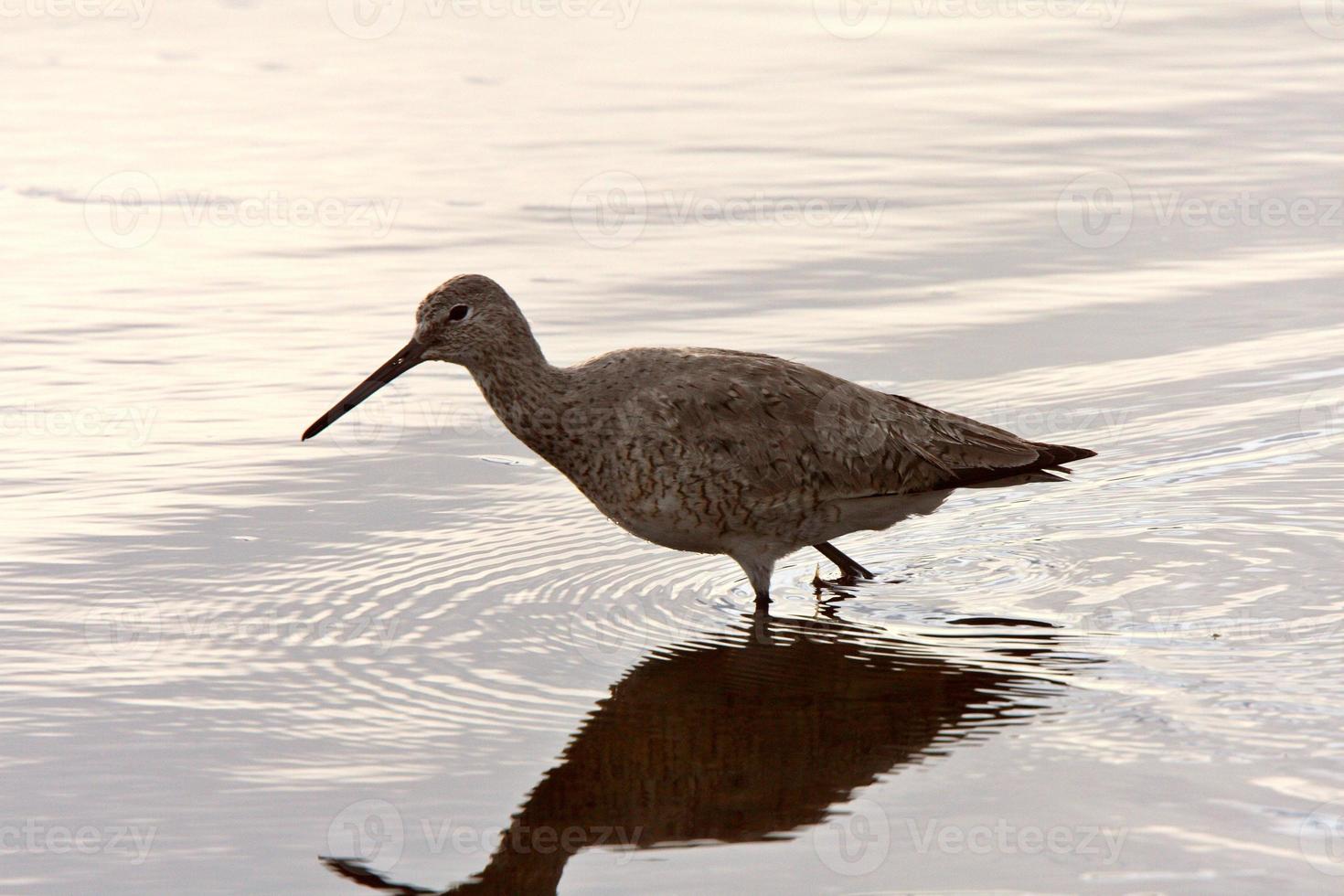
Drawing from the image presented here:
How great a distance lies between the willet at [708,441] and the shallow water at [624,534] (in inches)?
15.0

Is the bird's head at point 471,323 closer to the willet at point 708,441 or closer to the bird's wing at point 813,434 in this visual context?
the willet at point 708,441

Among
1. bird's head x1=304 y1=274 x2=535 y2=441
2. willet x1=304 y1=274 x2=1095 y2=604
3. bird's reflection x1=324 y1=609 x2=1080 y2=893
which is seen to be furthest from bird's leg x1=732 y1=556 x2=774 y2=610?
bird's head x1=304 y1=274 x2=535 y2=441

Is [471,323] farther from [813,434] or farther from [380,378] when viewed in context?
[813,434]

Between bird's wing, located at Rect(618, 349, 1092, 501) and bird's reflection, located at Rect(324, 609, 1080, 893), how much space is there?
2.04 feet

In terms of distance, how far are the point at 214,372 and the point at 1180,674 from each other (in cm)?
551

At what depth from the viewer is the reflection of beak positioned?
7.60 meters

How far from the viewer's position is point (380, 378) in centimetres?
767

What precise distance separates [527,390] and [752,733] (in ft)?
5.98

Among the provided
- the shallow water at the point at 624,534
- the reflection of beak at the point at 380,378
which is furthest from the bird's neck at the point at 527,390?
the shallow water at the point at 624,534

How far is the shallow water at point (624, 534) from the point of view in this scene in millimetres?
5691

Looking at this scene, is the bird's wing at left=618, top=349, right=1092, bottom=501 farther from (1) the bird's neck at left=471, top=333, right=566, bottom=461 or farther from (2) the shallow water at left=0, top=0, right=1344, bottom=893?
(2) the shallow water at left=0, top=0, right=1344, bottom=893

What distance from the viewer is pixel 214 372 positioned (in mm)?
9906

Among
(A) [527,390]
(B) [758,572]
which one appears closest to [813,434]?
(B) [758,572]

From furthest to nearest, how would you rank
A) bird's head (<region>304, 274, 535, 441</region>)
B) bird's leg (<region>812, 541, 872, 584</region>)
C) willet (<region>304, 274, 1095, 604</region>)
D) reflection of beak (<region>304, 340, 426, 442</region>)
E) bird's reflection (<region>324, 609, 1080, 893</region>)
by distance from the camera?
1. bird's leg (<region>812, 541, 872, 584</region>)
2. reflection of beak (<region>304, 340, 426, 442</region>)
3. bird's head (<region>304, 274, 535, 441</region>)
4. willet (<region>304, 274, 1095, 604</region>)
5. bird's reflection (<region>324, 609, 1080, 893</region>)
